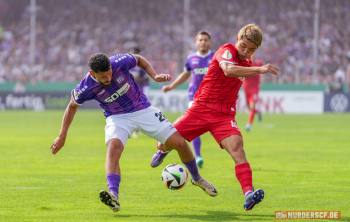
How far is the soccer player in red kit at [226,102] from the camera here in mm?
5711

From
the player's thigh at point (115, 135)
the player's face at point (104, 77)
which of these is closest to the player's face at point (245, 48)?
the player's face at point (104, 77)

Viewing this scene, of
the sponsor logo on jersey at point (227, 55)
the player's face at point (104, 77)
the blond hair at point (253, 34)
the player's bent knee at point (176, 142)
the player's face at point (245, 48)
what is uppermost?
the blond hair at point (253, 34)

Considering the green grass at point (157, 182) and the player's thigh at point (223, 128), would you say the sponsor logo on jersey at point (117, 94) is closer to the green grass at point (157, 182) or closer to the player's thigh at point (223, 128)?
the player's thigh at point (223, 128)

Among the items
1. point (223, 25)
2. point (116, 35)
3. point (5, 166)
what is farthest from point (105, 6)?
point (5, 166)

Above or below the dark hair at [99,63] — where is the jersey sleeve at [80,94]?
below

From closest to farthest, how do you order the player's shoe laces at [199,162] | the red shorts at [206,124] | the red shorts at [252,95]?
the red shorts at [206,124] → the player's shoe laces at [199,162] → the red shorts at [252,95]

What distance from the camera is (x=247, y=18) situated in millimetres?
35625

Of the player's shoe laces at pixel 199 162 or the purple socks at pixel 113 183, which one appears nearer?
the purple socks at pixel 113 183

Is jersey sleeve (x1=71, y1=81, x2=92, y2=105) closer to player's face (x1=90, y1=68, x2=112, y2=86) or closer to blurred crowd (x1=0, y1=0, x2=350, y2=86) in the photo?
player's face (x1=90, y1=68, x2=112, y2=86)

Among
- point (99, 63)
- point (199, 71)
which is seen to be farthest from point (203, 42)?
point (99, 63)

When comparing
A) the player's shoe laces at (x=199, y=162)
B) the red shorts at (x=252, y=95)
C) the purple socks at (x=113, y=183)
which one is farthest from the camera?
the red shorts at (x=252, y=95)

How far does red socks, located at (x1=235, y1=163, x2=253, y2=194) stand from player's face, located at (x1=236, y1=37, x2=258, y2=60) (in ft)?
4.15

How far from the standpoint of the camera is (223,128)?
6164 mm

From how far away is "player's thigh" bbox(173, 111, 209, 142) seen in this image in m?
6.42
